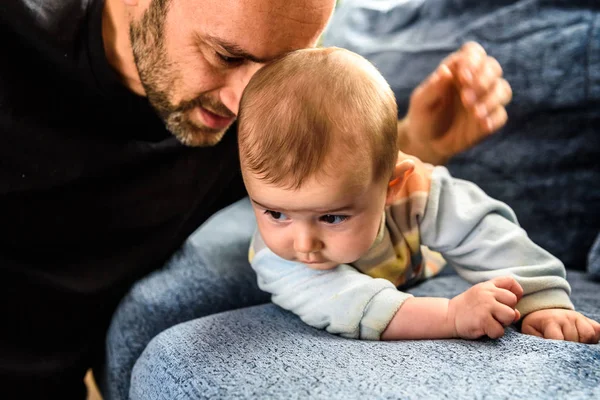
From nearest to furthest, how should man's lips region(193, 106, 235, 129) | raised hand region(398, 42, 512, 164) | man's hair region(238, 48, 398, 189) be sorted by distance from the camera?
man's hair region(238, 48, 398, 189)
raised hand region(398, 42, 512, 164)
man's lips region(193, 106, 235, 129)

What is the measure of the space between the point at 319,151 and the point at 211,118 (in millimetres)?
428

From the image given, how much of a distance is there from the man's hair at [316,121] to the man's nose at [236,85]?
0.20 m

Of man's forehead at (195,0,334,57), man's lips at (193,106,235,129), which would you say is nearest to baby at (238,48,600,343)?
man's forehead at (195,0,334,57)

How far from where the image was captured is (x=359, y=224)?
740mm

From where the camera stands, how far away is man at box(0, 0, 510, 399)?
3.15 ft

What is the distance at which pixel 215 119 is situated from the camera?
1052 millimetres

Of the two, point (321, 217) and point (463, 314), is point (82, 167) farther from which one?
point (463, 314)

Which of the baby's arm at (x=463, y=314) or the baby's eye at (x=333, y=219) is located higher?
the baby's eye at (x=333, y=219)

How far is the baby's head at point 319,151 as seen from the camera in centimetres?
68

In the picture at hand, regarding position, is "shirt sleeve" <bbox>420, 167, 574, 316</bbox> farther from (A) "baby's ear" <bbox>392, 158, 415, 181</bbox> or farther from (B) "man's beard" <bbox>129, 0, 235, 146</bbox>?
(B) "man's beard" <bbox>129, 0, 235, 146</bbox>

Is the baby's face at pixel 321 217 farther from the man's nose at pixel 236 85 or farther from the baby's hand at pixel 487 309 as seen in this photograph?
the man's nose at pixel 236 85

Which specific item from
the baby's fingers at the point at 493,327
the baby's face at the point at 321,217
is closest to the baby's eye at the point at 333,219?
the baby's face at the point at 321,217

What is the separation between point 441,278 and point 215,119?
516mm

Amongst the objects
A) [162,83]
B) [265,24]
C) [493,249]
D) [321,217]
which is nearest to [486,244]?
[493,249]
